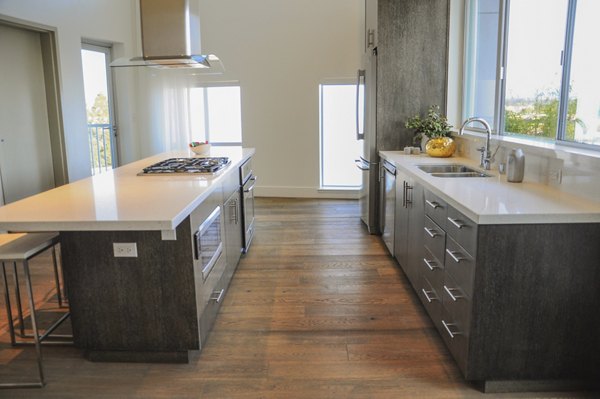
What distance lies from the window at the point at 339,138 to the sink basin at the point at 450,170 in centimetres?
328

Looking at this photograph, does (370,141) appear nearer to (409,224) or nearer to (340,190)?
(409,224)

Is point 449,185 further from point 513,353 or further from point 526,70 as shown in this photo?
point 526,70

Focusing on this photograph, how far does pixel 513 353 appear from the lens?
2.14m

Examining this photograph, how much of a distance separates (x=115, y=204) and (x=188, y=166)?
3.81ft

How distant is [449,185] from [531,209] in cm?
65

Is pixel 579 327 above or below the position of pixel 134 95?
below

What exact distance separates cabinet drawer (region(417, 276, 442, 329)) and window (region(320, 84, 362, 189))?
13.1 ft

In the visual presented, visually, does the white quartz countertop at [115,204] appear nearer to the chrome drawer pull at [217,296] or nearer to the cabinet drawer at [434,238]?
the chrome drawer pull at [217,296]

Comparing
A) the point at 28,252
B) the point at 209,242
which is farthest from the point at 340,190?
the point at 28,252

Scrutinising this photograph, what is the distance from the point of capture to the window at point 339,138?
6785mm

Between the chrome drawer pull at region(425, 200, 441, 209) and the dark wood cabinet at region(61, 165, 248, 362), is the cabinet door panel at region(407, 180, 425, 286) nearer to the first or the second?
the chrome drawer pull at region(425, 200, 441, 209)

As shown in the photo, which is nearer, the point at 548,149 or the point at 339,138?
the point at 548,149

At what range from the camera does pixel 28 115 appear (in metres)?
4.94

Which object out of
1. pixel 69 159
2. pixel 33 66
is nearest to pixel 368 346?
pixel 69 159
